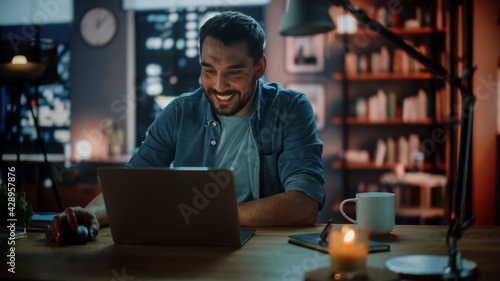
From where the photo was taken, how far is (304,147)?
1723 millimetres

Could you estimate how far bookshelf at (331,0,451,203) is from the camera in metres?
4.62

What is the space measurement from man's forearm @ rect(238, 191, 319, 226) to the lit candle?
0.56 metres

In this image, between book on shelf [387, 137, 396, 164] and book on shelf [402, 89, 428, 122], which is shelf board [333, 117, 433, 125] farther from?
book on shelf [387, 137, 396, 164]

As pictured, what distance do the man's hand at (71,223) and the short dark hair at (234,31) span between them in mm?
802

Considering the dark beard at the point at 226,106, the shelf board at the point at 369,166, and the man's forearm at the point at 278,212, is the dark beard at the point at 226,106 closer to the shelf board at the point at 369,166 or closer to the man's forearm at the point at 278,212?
the man's forearm at the point at 278,212

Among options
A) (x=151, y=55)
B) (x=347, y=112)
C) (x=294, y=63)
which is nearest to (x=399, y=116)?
(x=347, y=112)

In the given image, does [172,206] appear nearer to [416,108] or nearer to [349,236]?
[349,236]

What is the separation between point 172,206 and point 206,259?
15 centimetres

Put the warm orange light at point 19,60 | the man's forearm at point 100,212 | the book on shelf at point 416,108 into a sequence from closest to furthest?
1. the man's forearm at point 100,212
2. the warm orange light at point 19,60
3. the book on shelf at point 416,108

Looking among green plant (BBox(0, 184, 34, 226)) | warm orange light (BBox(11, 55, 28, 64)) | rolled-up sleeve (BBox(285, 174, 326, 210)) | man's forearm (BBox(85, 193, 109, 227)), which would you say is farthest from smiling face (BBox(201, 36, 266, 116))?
warm orange light (BBox(11, 55, 28, 64))

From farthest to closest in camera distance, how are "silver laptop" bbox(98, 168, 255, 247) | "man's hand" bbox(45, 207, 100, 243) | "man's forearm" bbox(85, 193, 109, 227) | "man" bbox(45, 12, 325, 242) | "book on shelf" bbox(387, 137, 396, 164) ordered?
"book on shelf" bbox(387, 137, 396, 164)
"man" bbox(45, 12, 325, 242)
"man's forearm" bbox(85, 193, 109, 227)
"man's hand" bbox(45, 207, 100, 243)
"silver laptop" bbox(98, 168, 255, 247)

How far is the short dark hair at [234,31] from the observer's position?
1.77 m

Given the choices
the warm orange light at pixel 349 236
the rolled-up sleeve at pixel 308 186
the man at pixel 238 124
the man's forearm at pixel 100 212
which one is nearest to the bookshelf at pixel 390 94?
the man at pixel 238 124

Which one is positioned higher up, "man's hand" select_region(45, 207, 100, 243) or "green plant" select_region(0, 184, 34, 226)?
"green plant" select_region(0, 184, 34, 226)
